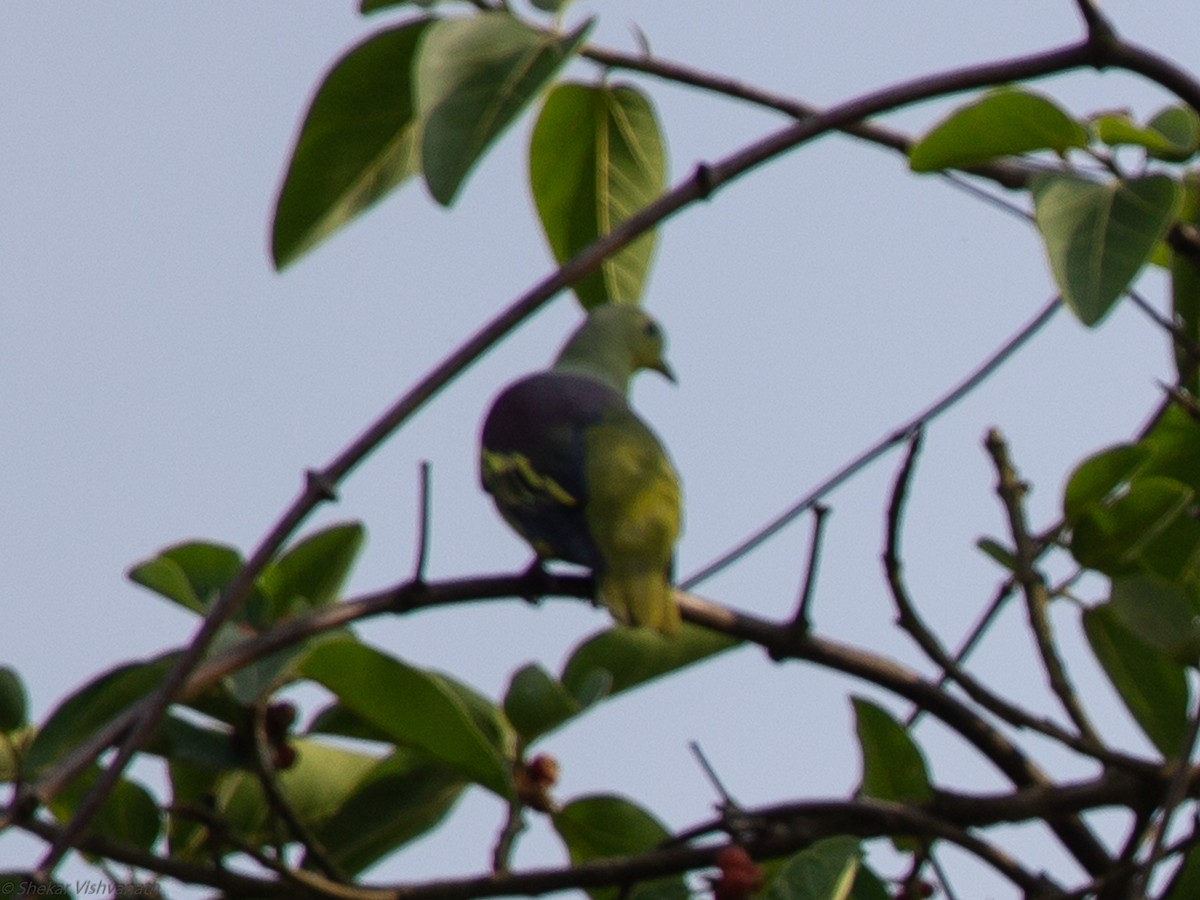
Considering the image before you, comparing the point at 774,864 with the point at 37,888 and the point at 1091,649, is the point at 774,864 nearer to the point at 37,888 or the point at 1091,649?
the point at 1091,649

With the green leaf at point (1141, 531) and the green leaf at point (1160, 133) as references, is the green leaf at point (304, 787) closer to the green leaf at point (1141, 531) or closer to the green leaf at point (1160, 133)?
the green leaf at point (1141, 531)

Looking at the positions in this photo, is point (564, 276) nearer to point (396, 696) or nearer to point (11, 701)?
point (396, 696)

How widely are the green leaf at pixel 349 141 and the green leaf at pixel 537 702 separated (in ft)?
2.08

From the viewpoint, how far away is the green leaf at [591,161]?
2.55 metres

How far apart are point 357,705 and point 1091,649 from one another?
3.24 feet

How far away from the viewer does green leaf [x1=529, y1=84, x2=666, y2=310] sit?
2.55 meters

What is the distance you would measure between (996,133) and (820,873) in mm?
837

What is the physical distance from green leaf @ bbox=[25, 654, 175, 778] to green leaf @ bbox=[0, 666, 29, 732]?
63 millimetres

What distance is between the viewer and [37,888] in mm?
1406

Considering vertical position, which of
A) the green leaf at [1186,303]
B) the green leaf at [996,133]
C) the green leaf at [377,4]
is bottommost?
the green leaf at [1186,303]

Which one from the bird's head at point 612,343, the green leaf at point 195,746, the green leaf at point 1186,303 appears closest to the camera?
the green leaf at point 195,746

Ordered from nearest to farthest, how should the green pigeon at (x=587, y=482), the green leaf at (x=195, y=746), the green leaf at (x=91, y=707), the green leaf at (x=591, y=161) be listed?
the green leaf at (x=91, y=707) → the green leaf at (x=195, y=746) → the green leaf at (x=591, y=161) → the green pigeon at (x=587, y=482)

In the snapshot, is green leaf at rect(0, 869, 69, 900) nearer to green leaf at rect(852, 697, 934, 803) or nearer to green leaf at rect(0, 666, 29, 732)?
green leaf at rect(0, 666, 29, 732)

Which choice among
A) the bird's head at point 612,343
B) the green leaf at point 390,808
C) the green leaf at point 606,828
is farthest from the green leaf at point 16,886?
the bird's head at point 612,343
